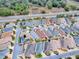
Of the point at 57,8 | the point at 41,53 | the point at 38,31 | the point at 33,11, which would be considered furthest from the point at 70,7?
the point at 41,53

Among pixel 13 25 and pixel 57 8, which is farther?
pixel 57 8

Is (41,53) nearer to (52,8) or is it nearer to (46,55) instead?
(46,55)

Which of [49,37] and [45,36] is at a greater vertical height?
[45,36]

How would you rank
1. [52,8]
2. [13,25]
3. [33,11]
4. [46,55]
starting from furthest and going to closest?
[52,8], [33,11], [13,25], [46,55]

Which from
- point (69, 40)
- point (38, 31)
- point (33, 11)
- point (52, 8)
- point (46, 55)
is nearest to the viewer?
point (46, 55)

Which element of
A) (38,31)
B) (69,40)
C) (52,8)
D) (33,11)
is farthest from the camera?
(52,8)

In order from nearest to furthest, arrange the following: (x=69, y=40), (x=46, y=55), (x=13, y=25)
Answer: (x=46, y=55)
(x=69, y=40)
(x=13, y=25)

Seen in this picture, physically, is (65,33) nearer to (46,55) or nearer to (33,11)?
(46,55)

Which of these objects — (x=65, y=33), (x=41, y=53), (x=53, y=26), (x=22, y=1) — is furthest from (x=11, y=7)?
(x=41, y=53)

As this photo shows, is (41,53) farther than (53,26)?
No
